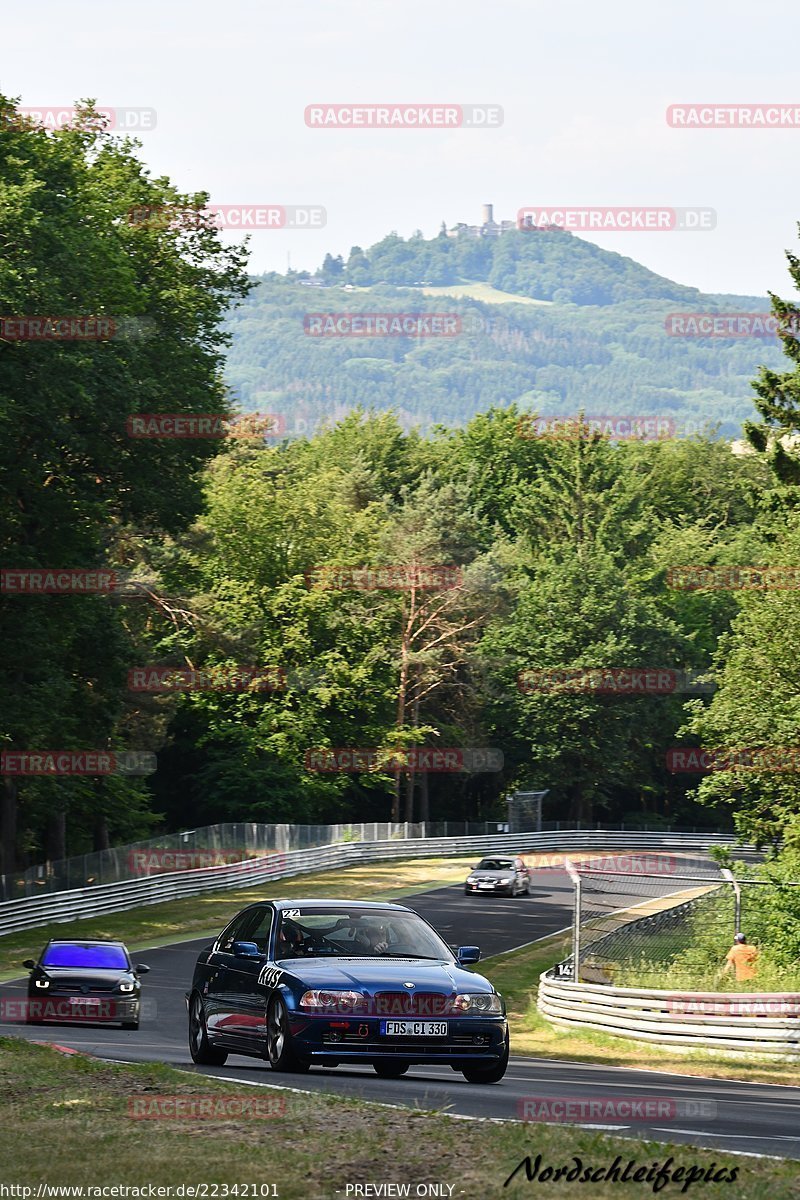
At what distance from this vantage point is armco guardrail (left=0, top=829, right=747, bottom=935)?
4441 cm

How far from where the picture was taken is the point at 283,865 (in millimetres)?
60156

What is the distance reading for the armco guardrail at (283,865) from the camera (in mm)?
44406

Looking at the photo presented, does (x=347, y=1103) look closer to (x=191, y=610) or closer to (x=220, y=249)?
(x=220, y=249)

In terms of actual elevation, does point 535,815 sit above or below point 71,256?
below

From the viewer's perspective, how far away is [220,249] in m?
52.2

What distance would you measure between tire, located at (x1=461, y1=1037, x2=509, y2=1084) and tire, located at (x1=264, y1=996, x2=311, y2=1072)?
130 cm

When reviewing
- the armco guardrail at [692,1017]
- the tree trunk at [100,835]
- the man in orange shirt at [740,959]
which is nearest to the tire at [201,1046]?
the armco guardrail at [692,1017]

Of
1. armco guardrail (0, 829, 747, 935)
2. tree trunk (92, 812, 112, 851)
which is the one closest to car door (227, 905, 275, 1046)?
armco guardrail (0, 829, 747, 935)

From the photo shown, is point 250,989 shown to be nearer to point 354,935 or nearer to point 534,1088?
point 354,935

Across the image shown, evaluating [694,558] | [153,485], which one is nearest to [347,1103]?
[153,485]

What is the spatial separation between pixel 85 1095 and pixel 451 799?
270ft

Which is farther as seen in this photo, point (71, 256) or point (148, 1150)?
point (71, 256)

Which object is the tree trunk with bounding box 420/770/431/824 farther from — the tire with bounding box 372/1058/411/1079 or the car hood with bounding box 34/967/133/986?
the tire with bounding box 372/1058/411/1079

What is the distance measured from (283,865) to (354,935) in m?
45.9
